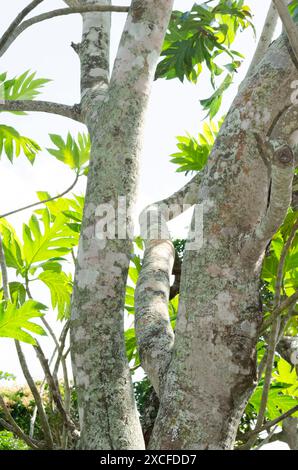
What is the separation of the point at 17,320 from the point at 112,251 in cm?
63

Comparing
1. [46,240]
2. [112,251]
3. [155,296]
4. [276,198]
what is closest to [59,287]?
[46,240]

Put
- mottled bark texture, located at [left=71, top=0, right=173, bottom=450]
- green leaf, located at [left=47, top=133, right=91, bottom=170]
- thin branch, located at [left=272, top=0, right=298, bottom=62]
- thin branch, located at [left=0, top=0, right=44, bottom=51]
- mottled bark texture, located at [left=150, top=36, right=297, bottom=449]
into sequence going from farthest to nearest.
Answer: green leaf, located at [left=47, top=133, right=91, bottom=170], thin branch, located at [left=0, top=0, right=44, bottom=51], mottled bark texture, located at [left=71, top=0, right=173, bottom=450], mottled bark texture, located at [left=150, top=36, right=297, bottom=449], thin branch, located at [left=272, top=0, right=298, bottom=62]

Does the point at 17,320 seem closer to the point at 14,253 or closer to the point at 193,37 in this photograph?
the point at 14,253

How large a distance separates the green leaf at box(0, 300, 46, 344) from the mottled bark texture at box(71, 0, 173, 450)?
0.53 metres

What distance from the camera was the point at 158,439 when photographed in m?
1.51

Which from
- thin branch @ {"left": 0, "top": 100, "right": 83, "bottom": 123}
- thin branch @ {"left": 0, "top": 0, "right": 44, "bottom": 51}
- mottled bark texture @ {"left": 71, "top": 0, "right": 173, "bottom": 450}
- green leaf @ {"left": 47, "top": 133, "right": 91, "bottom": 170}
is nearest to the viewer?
mottled bark texture @ {"left": 71, "top": 0, "right": 173, "bottom": 450}

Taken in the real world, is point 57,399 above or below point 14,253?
below

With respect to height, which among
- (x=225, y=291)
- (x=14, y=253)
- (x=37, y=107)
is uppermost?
(x=37, y=107)

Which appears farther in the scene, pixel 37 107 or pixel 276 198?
pixel 37 107

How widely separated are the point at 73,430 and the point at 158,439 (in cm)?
74

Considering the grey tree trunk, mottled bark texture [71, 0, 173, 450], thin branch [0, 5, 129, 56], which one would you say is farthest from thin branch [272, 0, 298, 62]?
thin branch [0, 5, 129, 56]

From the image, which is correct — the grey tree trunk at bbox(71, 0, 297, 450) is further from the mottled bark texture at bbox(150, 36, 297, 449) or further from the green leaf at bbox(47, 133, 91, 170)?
the green leaf at bbox(47, 133, 91, 170)

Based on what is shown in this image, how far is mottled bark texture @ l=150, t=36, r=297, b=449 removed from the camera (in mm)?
1492

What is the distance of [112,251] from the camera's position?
5.68 ft
